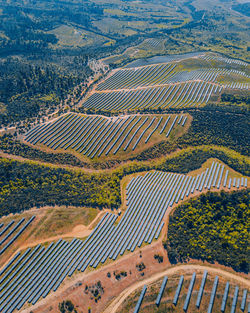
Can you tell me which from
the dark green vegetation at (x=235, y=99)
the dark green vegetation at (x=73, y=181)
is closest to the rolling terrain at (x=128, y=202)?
the dark green vegetation at (x=73, y=181)

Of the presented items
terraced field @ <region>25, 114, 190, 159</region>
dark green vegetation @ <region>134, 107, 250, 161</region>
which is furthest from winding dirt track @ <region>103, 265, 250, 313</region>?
terraced field @ <region>25, 114, 190, 159</region>

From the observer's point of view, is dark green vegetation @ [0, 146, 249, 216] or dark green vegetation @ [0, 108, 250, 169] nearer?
dark green vegetation @ [0, 146, 249, 216]

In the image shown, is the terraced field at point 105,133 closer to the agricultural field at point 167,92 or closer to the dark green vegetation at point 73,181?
the agricultural field at point 167,92

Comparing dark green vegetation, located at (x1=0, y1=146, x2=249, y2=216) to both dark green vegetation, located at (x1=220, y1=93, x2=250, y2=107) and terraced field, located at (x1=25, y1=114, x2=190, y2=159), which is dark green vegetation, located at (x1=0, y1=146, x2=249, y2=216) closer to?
terraced field, located at (x1=25, y1=114, x2=190, y2=159)

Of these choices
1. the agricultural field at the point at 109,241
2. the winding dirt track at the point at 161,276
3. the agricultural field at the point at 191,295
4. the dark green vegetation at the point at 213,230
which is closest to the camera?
the agricultural field at the point at 191,295

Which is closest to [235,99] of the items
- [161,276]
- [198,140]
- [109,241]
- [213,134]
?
[213,134]

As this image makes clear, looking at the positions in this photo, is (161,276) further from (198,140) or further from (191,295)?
(198,140)

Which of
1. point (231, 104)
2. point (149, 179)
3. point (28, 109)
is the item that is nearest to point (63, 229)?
point (149, 179)

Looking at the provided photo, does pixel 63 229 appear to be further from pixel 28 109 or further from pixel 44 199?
pixel 28 109
